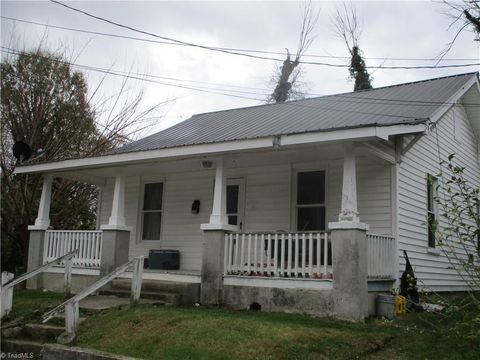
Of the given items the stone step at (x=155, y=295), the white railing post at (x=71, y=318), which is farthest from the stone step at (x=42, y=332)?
the stone step at (x=155, y=295)

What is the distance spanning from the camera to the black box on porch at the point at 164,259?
12438 mm

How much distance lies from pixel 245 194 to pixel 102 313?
177 inches

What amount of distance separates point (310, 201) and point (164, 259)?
12.5 feet

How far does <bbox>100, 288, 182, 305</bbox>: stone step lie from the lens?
974 centimetres

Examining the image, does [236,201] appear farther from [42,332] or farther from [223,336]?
[223,336]

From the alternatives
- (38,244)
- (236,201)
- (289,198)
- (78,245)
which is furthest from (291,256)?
(38,244)

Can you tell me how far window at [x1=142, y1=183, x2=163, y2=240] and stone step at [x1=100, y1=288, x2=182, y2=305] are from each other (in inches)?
108

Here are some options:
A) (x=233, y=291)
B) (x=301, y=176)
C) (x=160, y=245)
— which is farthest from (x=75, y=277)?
(x=301, y=176)

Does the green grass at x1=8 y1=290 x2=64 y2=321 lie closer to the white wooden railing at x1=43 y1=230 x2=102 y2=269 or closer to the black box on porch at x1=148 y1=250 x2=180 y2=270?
the white wooden railing at x1=43 y1=230 x2=102 y2=269

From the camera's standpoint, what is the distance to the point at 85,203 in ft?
65.6

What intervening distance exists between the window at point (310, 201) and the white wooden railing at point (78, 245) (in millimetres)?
4507

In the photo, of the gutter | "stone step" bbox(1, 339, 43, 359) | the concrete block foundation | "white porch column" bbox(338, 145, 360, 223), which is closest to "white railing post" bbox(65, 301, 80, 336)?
"stone step" bbox(1, 339, 43, 359)

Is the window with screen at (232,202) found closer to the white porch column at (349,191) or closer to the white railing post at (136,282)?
the white railing post at (136,282)

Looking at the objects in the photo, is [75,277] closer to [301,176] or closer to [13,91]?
[301,176]
